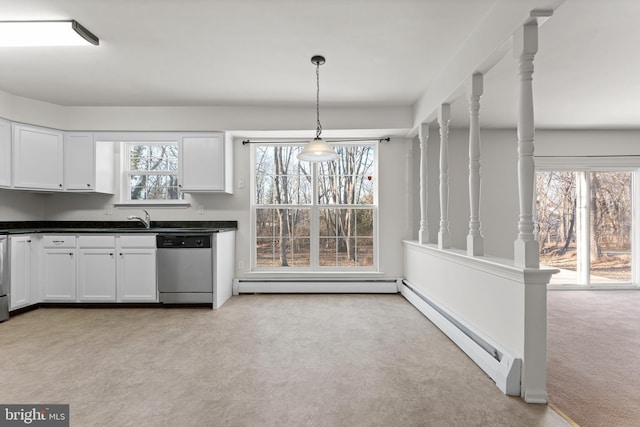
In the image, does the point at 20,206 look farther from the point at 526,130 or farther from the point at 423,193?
the point at 526,130

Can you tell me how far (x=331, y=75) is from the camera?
139 inches

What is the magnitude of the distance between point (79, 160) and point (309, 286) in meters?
3.54

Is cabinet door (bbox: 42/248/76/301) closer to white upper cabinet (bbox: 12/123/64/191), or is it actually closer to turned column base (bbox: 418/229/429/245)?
white upper cabinet (bbox: 12/123/64/191)

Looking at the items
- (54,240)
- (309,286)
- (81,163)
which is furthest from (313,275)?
(81,163)

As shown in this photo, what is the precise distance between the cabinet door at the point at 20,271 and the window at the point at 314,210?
2.69m

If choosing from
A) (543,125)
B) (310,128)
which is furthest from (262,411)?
(543,125)

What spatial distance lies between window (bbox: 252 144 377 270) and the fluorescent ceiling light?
256 centimetres

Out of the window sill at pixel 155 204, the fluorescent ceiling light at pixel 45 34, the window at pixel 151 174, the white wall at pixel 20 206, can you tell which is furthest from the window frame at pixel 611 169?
the white wall at pixel 20 206

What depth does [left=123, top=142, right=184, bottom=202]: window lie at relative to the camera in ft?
16.0

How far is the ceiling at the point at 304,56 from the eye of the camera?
241cm

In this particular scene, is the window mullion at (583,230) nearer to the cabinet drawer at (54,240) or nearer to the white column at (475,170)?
Result: the white column at (475,170)

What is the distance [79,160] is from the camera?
450 centimetres

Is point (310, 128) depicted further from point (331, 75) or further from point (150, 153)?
point (150, 153)

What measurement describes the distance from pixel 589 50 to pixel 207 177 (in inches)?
166
